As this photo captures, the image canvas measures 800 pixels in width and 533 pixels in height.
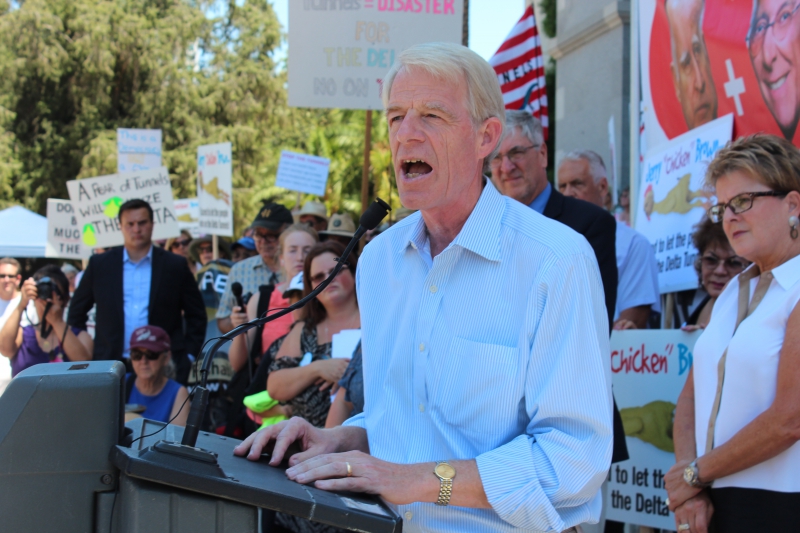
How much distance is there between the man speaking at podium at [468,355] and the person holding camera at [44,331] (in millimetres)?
5389

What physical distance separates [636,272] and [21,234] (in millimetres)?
15776

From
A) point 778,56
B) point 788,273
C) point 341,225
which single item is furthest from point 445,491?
point 341,225

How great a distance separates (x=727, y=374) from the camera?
9.41ft

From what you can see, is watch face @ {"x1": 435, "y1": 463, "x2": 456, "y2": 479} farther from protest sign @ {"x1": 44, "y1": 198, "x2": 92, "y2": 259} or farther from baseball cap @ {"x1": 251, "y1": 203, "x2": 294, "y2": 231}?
protest sign @ {"x1": 44, "y1": 198, "x2": 92, "y2": 259}

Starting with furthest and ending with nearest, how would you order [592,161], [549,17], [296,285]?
[549,17], [592,161], [296,285]

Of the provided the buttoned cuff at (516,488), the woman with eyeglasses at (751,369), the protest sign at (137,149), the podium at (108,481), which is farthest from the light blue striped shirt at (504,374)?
the protest sign at (137,149)

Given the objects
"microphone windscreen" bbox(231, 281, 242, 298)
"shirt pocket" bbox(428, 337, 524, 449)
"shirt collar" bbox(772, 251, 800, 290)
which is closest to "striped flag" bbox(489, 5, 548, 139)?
"microphone windscreen" bbox(231, 281, 242, 298)

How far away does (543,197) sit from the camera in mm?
4105

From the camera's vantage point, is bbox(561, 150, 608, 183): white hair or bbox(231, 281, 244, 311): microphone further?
bbox(231, 281, 244, 311): microphone

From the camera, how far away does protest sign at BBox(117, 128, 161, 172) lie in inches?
482

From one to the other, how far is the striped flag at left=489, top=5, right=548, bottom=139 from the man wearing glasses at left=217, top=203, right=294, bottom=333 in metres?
2.47

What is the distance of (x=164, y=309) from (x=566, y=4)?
10.2 meters

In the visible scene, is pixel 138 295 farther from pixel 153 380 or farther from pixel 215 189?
pixel 215 189

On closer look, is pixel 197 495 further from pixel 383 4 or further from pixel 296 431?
pixel 383 4
